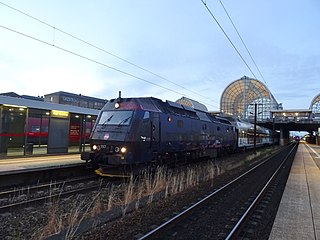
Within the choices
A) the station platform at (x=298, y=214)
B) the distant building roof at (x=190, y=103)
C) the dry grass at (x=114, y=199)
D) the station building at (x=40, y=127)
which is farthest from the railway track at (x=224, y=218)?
the distant building roof at (x=190, y=103)

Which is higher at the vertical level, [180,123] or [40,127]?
[180,123]

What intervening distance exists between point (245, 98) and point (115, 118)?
8276 cm

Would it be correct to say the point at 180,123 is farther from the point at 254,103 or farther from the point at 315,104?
the point at 315,104

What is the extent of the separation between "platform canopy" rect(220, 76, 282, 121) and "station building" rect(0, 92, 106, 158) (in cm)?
7165

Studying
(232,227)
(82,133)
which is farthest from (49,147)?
(232,227)

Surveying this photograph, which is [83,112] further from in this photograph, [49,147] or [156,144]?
[156,144]

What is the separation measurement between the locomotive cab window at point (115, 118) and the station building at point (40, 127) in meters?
5.71

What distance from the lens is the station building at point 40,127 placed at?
49.1 ft

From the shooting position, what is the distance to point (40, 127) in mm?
16656

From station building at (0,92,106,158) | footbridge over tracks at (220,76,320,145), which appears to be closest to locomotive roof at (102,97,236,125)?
station building at (0,92,106,158)

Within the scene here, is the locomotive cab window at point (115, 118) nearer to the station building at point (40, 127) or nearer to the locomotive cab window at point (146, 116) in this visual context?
the locomotive cab window at point (146, 116)

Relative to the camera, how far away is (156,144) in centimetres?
1224

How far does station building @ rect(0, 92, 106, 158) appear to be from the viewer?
14953 millimetres

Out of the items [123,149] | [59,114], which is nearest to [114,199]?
[123,149]
